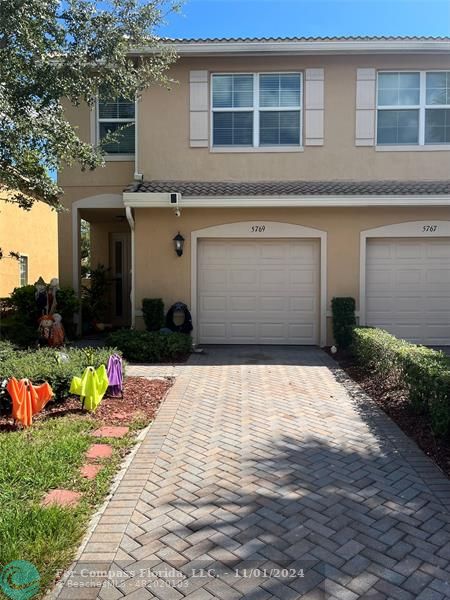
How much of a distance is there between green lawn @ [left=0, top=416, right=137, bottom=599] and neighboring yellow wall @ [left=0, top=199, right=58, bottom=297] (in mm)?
12616

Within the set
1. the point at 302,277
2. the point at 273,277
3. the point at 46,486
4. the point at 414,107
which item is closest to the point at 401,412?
the point at 46,486

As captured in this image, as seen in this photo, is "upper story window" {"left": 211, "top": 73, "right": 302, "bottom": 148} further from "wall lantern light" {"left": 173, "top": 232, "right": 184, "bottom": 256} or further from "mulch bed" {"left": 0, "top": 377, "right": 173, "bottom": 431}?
"mulch bed" {"left": 0, "top": 377, "right": 173, "bottom": 431}

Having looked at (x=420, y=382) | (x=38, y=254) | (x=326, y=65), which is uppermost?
(x=326, y=65)

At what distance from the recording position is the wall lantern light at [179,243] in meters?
10.7

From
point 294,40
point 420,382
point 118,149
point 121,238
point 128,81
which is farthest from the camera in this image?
point 121,238

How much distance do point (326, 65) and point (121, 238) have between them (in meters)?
7.81

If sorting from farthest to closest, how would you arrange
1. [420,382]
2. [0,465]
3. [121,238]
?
[121,238]
[420,382]
[0,465]

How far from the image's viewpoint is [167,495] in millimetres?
3709

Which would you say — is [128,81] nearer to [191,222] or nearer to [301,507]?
[191,222]

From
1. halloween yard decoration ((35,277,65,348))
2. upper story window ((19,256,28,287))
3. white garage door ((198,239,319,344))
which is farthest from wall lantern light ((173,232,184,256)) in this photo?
upper story window ((19,256,28,287))

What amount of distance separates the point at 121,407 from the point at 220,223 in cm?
588

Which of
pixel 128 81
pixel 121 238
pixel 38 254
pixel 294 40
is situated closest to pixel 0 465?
pixel 128 81

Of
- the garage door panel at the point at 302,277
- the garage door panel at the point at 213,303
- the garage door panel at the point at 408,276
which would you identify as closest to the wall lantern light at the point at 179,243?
the garage door panel at the point at 213,303

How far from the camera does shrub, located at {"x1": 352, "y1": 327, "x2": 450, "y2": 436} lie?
15.4ft
